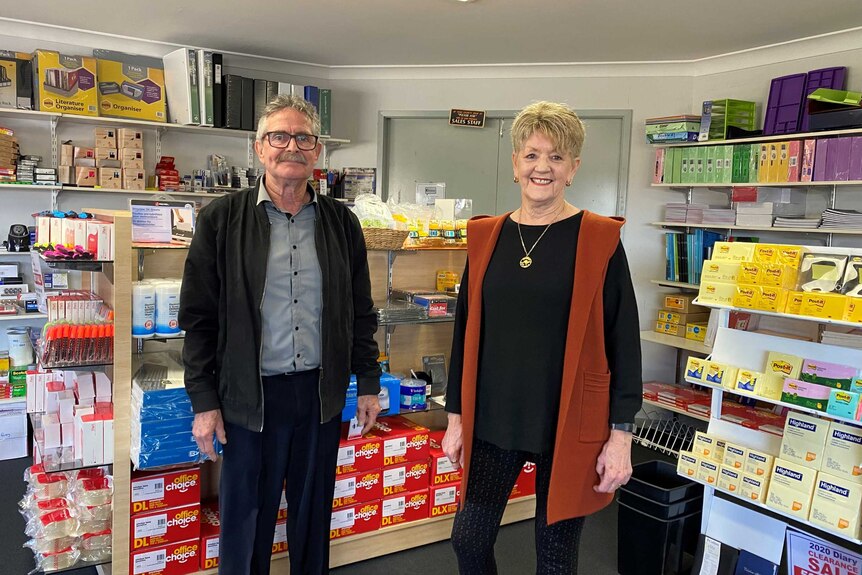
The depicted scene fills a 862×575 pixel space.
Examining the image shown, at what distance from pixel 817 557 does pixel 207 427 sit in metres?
2.17

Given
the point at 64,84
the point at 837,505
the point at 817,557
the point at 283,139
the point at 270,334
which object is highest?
the point at 64,84

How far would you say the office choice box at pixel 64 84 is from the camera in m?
4.30

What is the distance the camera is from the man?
6.18 feet

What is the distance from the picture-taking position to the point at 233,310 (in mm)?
1878

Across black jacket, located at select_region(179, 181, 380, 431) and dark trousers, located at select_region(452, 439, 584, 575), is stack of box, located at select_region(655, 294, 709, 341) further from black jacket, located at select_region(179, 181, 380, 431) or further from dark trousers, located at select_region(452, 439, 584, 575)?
black jacket, located at select_region(179, 181, 380, 431)

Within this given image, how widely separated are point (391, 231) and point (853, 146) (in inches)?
109

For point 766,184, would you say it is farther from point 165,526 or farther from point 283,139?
point 165,526

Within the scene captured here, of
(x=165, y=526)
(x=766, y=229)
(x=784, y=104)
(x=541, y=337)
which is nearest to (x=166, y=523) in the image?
(x=165, y=526)

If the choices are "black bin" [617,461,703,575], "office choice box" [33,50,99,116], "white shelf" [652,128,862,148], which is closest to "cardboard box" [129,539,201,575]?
"black bin" [617,461,703,575]

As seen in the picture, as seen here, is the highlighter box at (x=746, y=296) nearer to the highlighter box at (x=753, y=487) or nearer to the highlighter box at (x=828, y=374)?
the highlighter box at (x=828, y=374)

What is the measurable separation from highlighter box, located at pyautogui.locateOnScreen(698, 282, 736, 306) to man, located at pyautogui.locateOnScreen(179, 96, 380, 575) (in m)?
1.46

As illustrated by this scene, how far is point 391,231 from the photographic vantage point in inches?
111

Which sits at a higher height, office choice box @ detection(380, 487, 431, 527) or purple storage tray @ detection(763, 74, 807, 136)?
purple storage tray @ detection(763, 74, 807, 136)

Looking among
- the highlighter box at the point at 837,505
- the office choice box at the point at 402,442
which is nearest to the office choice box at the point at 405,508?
the office choice box at the point at 402,442
